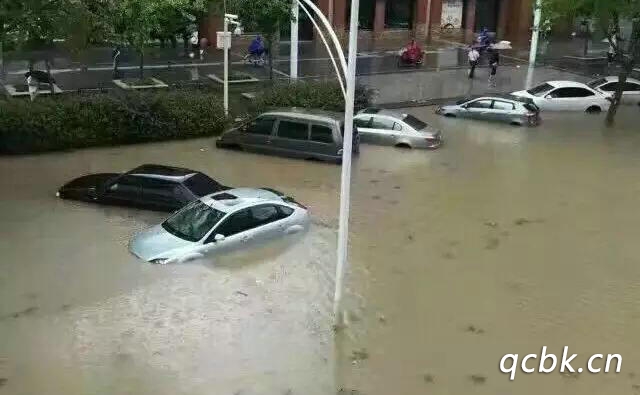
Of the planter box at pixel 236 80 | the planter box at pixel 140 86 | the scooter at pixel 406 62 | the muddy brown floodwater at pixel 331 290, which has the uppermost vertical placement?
the scooter at pixel 406 62

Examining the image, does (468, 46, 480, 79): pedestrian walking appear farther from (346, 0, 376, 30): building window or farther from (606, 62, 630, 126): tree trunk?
(346, 0, 376, 30): building window

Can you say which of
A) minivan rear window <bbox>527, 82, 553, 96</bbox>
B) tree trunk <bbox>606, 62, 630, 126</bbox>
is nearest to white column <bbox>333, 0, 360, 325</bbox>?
tree trunk <bbox>606, 62, 630, 126</bbox>

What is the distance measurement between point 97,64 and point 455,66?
14.1 meters

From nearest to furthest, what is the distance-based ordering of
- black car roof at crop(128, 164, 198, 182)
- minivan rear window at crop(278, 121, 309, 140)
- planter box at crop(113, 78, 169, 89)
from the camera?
black car roof at crop(128, 164, 198, 182) → minivan rear window at crop(278, 121, 309, 140) → planter box at crop(113, 78, 169, 89)

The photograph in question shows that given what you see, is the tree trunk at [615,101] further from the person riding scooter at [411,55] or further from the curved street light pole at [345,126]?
the curved street light pole at [345,126]

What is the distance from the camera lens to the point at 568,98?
26.7m

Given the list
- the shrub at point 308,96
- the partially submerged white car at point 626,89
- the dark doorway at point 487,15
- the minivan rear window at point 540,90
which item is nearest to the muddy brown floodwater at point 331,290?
the shrub at point 308,96

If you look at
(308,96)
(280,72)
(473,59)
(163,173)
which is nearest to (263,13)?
(308,96)

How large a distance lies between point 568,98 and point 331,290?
1626 cm

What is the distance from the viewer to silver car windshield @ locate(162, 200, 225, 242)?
1398 cm

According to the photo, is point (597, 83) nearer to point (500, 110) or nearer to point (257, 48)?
point (500, 110)

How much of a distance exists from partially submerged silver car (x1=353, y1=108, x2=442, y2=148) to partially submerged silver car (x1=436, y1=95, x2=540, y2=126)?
10.6 ft

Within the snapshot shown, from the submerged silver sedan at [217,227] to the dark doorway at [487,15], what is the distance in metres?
29.0

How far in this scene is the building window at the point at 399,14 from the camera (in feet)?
128
